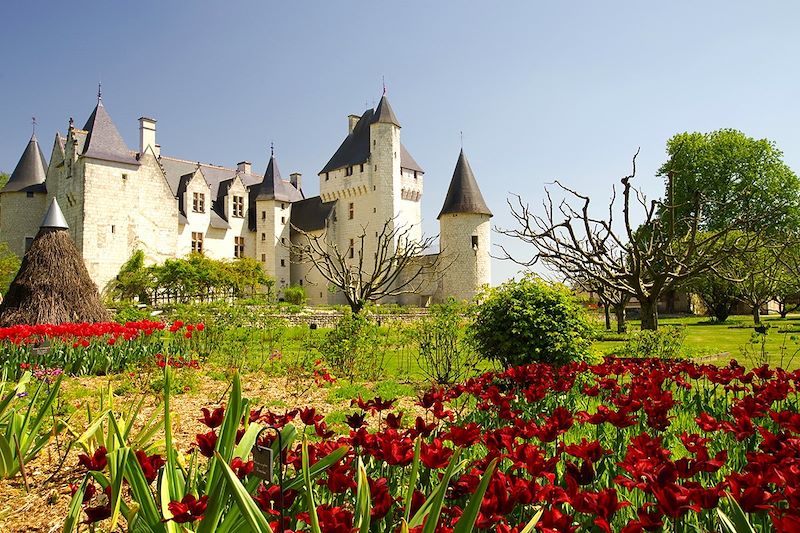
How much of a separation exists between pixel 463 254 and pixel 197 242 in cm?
1808

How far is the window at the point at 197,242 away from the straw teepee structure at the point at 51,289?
2563 cm

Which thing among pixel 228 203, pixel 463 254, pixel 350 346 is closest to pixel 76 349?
pixel 350 346

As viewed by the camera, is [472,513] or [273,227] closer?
[472,513]

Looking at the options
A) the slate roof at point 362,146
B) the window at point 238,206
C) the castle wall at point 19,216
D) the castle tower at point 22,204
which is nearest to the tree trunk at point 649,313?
the slate roof at point 362,146

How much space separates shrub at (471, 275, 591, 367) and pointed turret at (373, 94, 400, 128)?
110 feet

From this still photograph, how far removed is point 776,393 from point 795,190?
40.8m

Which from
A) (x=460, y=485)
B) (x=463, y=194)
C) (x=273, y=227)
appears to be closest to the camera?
(x=460, y=485)

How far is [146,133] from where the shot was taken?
38125mm

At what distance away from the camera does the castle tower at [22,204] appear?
119 feet

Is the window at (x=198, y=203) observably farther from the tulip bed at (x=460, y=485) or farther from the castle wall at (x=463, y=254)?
the tulip bed at (x=460, y=485)

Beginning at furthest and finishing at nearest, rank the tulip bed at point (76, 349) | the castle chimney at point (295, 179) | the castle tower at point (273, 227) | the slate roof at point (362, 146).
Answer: the castle chimney at point (295, 179) < the castle tower at point (273, 227) < the slate roof at point (362, 146) < the tulip bed at point (76, 349)

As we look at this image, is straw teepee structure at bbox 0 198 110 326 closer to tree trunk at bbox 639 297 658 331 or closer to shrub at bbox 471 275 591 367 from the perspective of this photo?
shrub at bbox 471 275 591 367

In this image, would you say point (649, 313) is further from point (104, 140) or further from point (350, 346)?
point (104, 140)

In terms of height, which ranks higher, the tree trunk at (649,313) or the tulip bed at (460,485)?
the tree trunk at (649,313)
